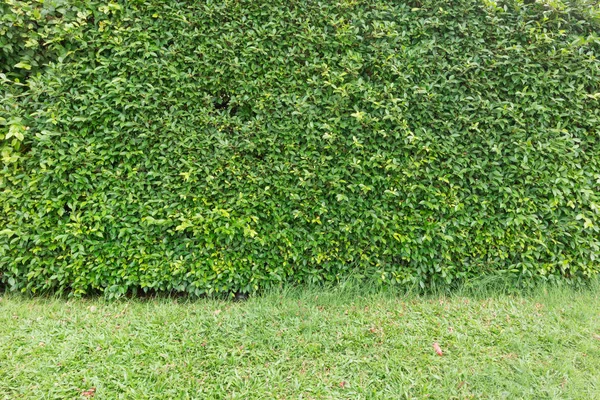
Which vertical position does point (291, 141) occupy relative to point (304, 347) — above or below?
above

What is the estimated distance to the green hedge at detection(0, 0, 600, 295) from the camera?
270 cm

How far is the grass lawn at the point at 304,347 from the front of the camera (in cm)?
196

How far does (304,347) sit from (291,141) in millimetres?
1735

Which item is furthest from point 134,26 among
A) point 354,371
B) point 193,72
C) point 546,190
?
point 546,190

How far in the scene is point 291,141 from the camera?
9.29 ft

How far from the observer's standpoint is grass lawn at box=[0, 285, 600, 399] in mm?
1959

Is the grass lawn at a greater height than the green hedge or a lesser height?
lesser

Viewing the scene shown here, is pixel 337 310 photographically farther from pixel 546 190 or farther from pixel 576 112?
pixel 576 112

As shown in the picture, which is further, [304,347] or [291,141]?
[291,141]

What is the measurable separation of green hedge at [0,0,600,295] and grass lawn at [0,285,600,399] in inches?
11.3

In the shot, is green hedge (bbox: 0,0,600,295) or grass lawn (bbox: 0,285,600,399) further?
green hedge (bbox: 0,0,600,295)

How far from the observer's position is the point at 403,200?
2.94 metres

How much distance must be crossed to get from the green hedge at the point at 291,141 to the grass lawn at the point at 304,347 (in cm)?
29

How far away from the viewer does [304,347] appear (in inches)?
89.7
